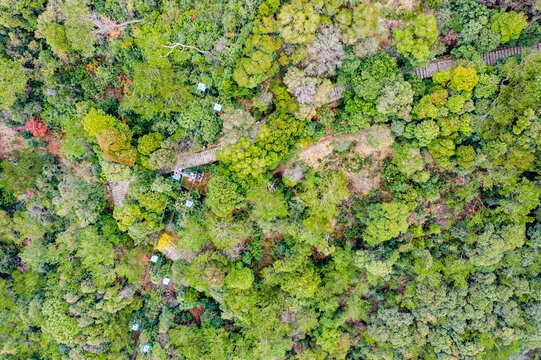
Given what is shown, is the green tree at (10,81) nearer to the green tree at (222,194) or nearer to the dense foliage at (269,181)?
the dense foliage at (269,181)

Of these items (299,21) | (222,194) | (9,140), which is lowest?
(9,140)

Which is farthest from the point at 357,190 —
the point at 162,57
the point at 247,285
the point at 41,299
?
the point at 41,299

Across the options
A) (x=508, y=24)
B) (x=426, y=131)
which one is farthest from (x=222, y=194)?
(x=508, y=24)

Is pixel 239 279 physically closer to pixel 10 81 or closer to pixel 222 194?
pixel 222 194

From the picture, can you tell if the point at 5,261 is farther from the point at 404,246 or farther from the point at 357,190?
the point at 404,246

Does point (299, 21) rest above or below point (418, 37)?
below

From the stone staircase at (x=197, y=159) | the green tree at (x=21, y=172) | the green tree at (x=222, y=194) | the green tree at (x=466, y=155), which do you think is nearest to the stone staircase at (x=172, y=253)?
the green tree at (x=222, y=194)

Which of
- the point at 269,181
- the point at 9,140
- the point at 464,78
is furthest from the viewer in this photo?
the point at 9,140

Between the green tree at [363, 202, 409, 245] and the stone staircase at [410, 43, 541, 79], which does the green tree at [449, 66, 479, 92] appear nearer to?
the stone staircase at [410, 43, 541, 79]

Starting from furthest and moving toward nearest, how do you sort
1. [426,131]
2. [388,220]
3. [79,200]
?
[79,200] < [388,220] < [426,131]
